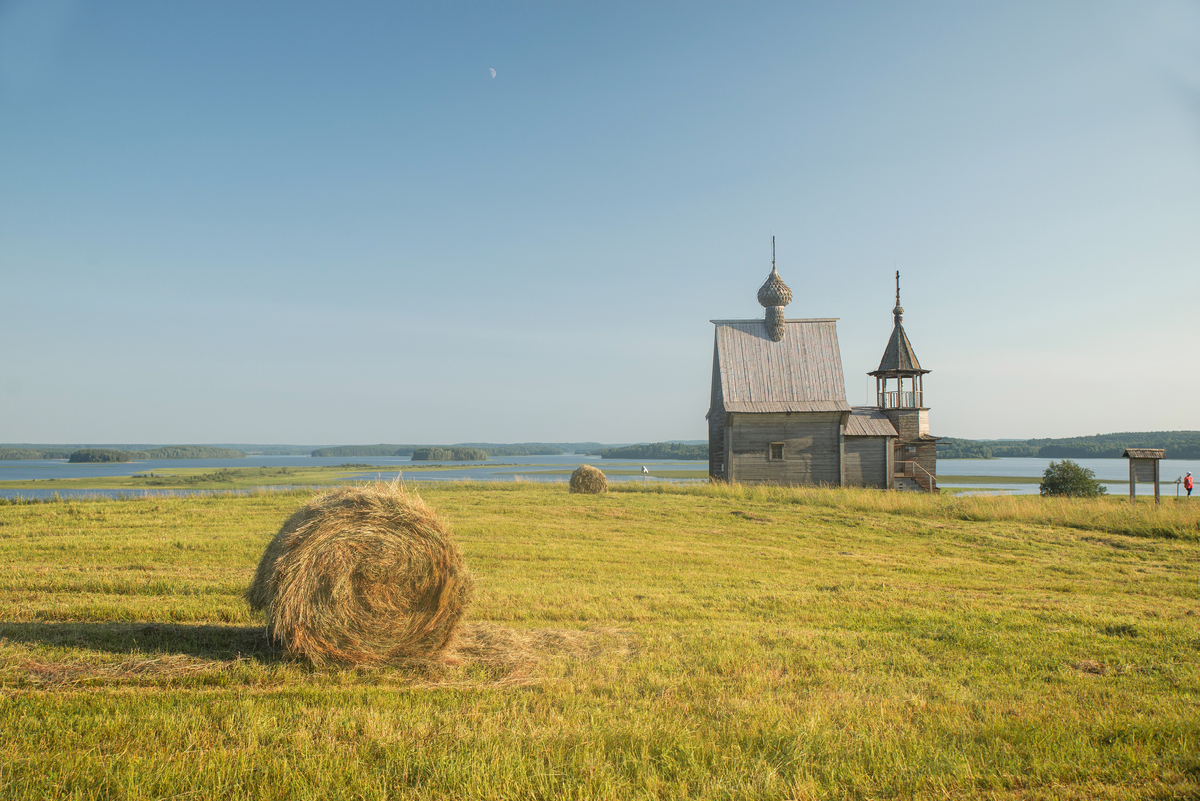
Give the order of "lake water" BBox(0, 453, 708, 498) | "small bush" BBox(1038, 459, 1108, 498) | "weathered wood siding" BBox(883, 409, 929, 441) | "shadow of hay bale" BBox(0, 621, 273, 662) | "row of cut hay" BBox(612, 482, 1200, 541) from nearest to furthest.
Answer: "shadow of hay bale" BBox(0, 621, 273, 662)
"row of cut hay" BBox(612, 482, 1200, 541)
"small bush" BBox(1038, 459, 1108, 498)
"weathered wood siding" BBox(883, 409, 929, 441)
"lake water" BBox(0, 453, 708, 498)

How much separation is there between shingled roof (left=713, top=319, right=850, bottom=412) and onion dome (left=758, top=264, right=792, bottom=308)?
1135 millimetres

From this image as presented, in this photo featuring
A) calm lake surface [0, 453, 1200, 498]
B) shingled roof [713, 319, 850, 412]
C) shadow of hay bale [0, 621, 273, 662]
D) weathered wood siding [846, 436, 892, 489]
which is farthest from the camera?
calm lake surface [0, 453, 1200, 498]

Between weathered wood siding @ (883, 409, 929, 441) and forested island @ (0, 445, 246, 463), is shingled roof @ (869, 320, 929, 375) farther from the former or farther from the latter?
forested island @ (0, 445, 246, 463)

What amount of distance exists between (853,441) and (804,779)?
29523 millimetres

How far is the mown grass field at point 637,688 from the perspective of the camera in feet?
13.7

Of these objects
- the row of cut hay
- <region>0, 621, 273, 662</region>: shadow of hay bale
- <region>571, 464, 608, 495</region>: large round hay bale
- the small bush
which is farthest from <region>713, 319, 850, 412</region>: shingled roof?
<region>0, 621, 273, 662</region>: shadow of hay bale

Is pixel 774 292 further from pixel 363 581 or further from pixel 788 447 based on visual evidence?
pixel 363 581

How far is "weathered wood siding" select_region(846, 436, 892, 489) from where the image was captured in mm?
31219

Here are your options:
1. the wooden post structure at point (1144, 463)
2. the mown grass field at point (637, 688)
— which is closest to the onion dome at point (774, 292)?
the wooden post structure at point (1144, 463)

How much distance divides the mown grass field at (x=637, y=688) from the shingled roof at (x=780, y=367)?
19.0m

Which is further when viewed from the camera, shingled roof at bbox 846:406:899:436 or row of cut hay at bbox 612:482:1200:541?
shingled roof at bbox 846:406:899:436

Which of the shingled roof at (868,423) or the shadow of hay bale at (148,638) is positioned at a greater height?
the shingled roof at (868,423)

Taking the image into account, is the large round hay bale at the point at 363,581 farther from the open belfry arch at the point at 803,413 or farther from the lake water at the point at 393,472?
the open belfry arch at the point at 803,413

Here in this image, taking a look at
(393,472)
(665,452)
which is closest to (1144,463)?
(393,472)
